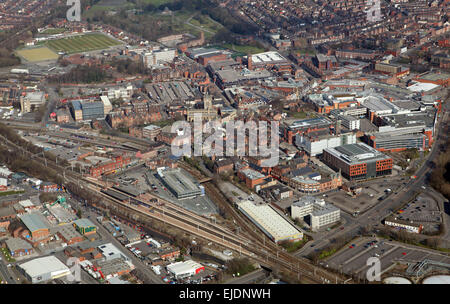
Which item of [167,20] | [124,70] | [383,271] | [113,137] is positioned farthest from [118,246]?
[167,20]

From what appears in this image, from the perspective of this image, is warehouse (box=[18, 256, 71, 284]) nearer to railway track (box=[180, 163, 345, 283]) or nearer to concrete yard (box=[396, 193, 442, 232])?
railway track (box=[180, 163, 345, 283])

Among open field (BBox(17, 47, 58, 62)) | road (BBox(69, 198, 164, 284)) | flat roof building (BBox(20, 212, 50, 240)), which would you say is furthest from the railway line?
open field (BBox(17, 47, 58, 62))

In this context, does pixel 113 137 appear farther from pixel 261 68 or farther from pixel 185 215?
pixel 261 68

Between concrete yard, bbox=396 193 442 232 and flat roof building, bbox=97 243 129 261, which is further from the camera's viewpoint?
concrete yard, bbox=396 193 442 232

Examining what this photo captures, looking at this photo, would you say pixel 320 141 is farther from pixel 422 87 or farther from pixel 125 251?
pixel 125 251

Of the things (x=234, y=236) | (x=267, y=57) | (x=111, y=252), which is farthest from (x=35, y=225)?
(x=267, y=57)

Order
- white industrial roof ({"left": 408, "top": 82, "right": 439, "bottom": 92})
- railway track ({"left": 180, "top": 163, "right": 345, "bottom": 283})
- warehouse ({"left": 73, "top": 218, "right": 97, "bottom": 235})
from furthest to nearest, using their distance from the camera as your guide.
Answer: white industrial roof ({"left": 408, "top": 82, "right": 439, "bottom": 92})
warehouse ({"left": 73, "top": 218, "right": 97, "bottom": 235})
railway track ({"left": 180, "top": 163, "right": 345, "bottom": 283})
